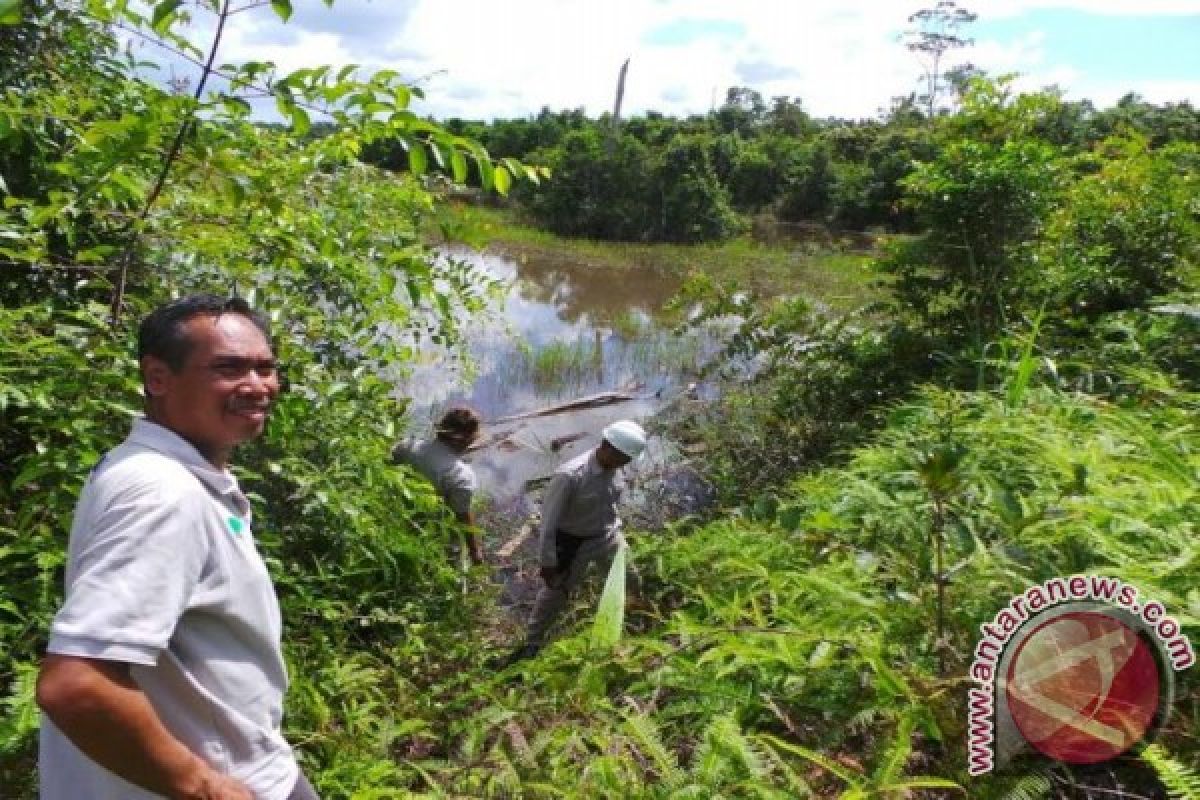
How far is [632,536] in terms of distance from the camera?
5488 mm

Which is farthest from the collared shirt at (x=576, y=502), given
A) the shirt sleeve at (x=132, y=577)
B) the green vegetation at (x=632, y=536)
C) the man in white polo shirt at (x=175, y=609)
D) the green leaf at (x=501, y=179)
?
the shirt sleeve at (x=132, y=577)

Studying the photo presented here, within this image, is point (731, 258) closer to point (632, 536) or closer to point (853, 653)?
point (632, 536)

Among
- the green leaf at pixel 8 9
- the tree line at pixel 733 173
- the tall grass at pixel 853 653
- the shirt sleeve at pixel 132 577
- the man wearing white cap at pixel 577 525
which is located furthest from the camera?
the tree line at pixel 733 173

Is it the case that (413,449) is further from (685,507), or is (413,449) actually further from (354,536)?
(685,507)

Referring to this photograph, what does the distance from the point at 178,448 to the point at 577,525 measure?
3305mm

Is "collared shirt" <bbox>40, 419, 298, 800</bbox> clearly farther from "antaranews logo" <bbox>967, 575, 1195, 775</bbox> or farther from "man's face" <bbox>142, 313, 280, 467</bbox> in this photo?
"antaranews logo" <bbox>967, 575, 1195, 775</bbox>

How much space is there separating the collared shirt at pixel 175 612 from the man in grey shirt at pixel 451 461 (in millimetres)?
3153

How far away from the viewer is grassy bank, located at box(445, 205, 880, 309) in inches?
739

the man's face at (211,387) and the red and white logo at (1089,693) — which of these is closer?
the man's face at (211,387)

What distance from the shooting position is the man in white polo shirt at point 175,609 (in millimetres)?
1201

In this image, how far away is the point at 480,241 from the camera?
2711 millimetres

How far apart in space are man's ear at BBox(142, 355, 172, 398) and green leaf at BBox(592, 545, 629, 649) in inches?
74.2

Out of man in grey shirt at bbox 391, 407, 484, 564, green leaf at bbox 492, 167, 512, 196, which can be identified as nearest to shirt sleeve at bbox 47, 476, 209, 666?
green leaf at bbox 492, 167, 512, 196

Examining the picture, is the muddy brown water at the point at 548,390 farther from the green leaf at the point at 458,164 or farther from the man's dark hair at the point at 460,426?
the green leaf at the point at 458,164
